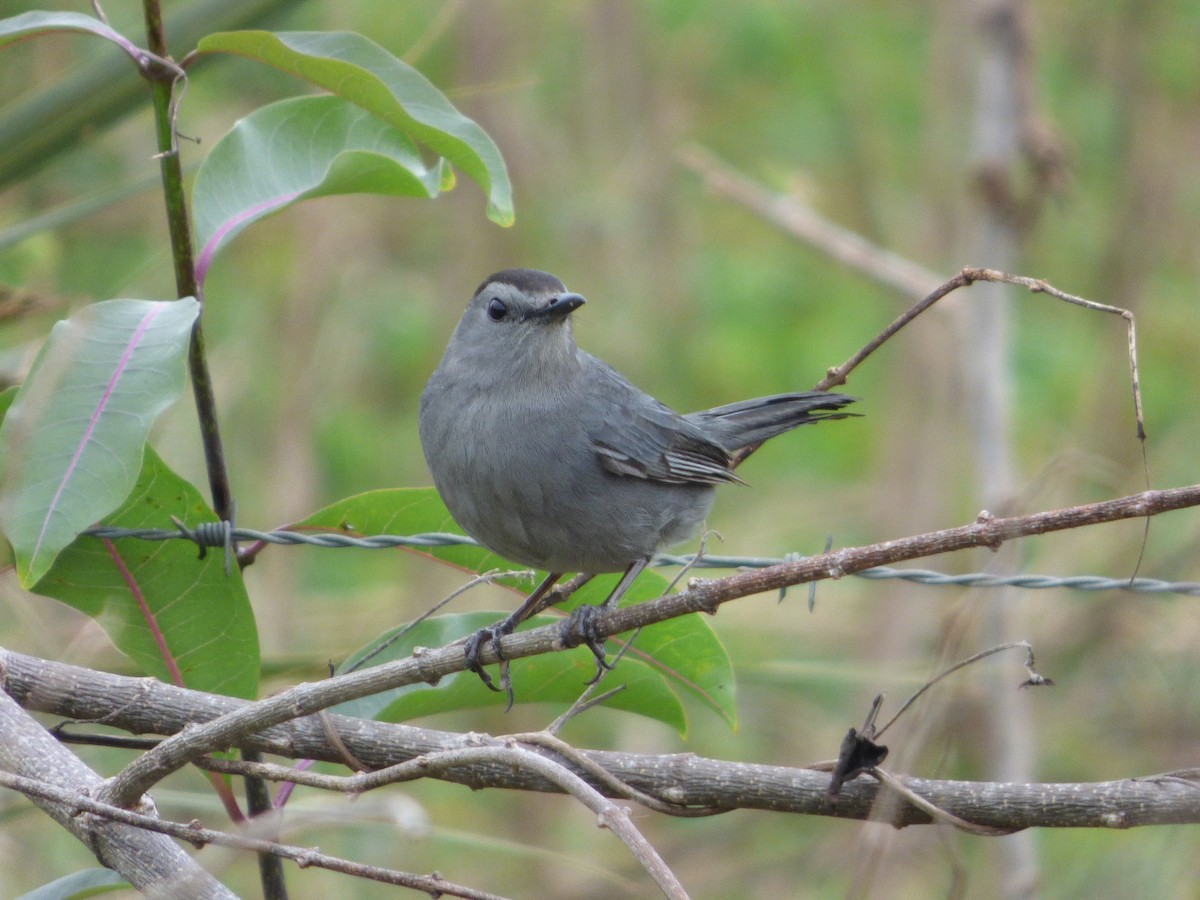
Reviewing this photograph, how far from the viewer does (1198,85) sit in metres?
8.50

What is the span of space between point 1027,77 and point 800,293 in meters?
3.19

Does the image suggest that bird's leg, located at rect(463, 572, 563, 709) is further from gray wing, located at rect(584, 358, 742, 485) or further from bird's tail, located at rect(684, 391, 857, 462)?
bird's tail, located at rect(684, 391, 857, 462)

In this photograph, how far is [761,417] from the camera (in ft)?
12.4

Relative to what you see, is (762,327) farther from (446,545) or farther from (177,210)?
(177,210)

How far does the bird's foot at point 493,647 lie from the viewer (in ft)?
7.91

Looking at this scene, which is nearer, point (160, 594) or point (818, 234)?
point (160, 594)

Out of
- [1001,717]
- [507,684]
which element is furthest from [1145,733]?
[507,684]

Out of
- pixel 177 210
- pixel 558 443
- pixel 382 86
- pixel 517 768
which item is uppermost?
pixel 382 86

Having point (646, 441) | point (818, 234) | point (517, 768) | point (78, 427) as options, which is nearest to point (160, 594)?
point (78, 427)

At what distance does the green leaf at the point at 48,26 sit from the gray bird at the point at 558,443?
126cm

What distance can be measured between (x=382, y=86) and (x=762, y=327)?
251 inches

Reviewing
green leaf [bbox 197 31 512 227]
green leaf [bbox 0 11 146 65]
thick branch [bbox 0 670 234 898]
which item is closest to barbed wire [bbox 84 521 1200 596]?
thick branch [bbox 0 670 234 898]

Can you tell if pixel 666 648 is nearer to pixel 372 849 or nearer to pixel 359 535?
pixel 359 535

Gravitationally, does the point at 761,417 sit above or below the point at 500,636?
above
